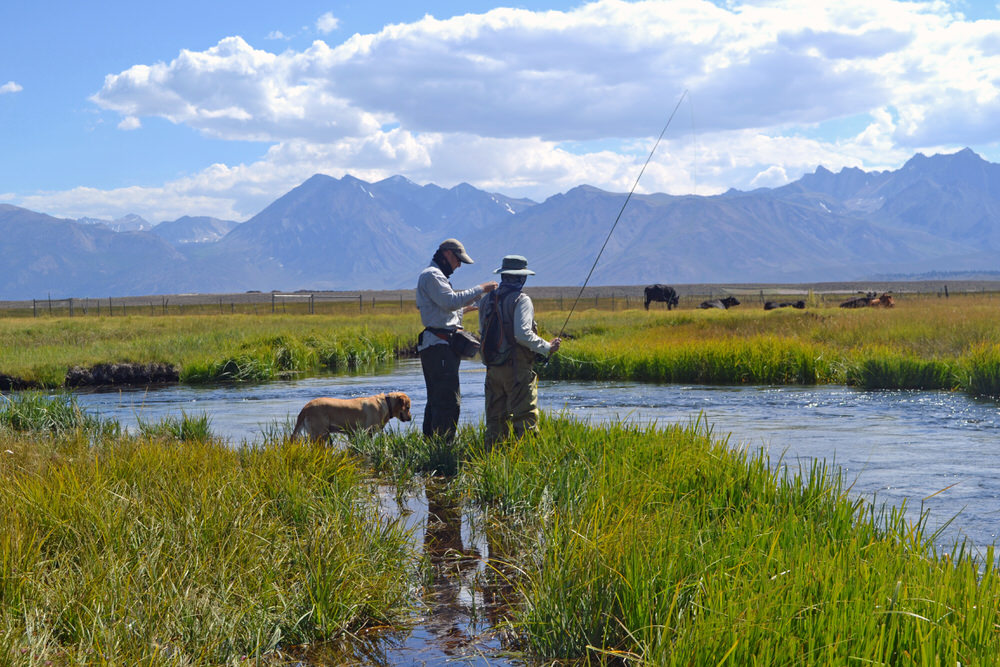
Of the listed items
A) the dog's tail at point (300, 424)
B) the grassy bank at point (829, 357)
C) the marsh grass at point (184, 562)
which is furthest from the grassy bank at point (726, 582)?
the grassy bank at point (829, 357)

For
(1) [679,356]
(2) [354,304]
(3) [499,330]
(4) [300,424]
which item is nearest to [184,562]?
(3) [499,330]

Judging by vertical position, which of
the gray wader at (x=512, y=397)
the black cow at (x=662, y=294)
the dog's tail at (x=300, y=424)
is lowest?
the dog's tail at (x=300, y=424)

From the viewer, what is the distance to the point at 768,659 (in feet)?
10.8

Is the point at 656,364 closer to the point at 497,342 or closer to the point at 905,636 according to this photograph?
the point at 497,342

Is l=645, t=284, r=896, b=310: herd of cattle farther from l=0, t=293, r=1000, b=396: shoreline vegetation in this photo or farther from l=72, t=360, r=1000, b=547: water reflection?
l=72, t=360, r=1000, b=547: water reflection

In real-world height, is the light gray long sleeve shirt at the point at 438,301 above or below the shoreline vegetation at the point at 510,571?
above

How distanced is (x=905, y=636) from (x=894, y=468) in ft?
21.3

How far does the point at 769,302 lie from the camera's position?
46.4 m

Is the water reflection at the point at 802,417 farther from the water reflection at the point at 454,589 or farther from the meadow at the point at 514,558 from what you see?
the water reflection at the point at 454,589

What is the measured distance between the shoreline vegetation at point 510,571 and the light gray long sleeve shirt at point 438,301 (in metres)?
1.94

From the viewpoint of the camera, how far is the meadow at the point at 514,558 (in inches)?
145

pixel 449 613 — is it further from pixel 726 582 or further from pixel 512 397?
pixel 512 397

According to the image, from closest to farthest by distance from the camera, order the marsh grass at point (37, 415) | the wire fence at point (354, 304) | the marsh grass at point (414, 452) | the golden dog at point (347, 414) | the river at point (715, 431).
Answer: the river at point (715, 431) → the marsh grass at point (414, 452) → the golden dog at point (347, 414) → the marsh grass at point (37, 415) → the wire fence at point (354, 304)

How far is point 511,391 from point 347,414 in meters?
2.22
